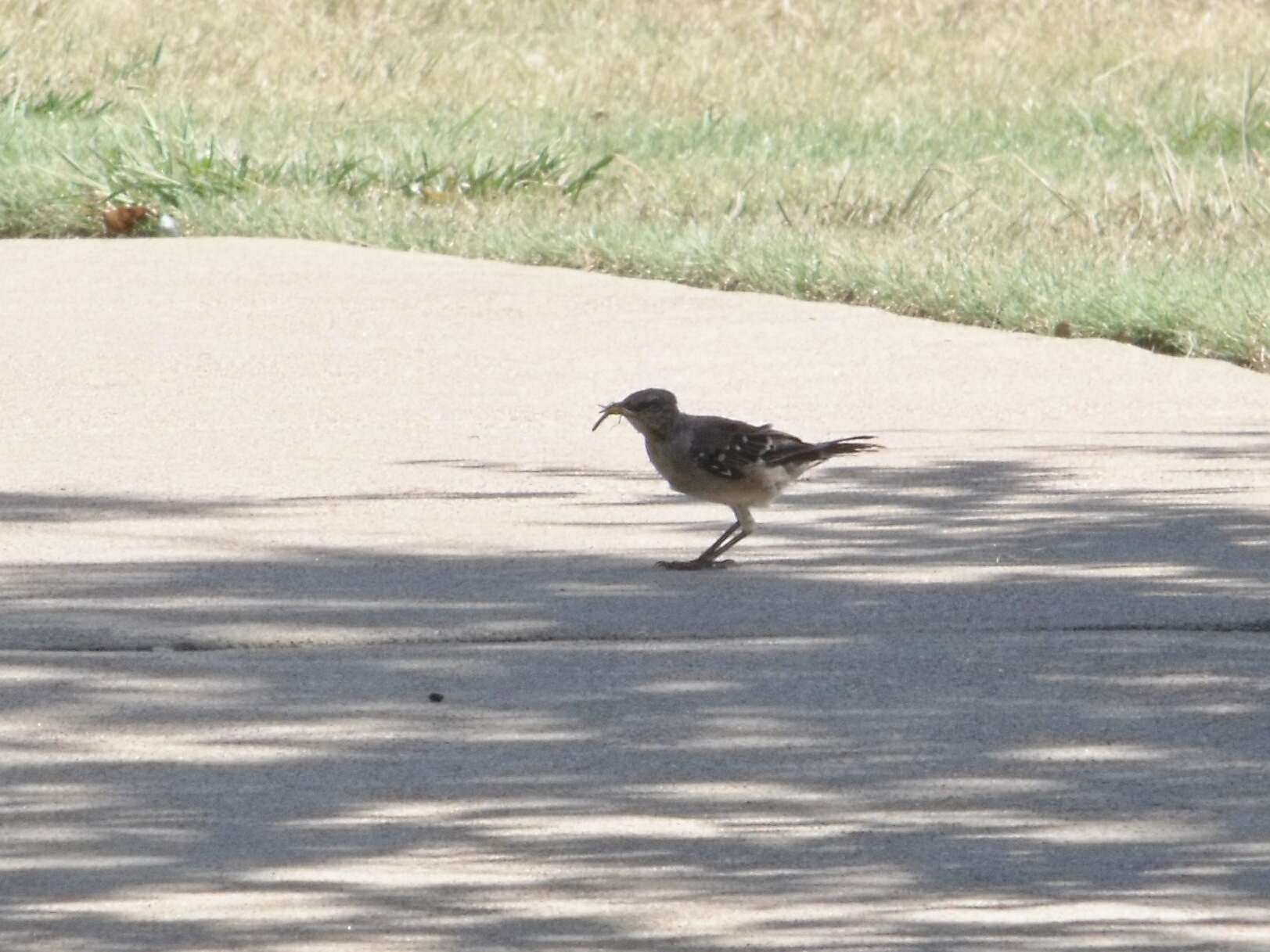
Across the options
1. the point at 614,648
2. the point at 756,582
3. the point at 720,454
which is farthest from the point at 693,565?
the point at 614,648

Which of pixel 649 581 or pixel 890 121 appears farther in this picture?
pixel 890 121

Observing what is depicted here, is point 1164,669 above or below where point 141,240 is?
above

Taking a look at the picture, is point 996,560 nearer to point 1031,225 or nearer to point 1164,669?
point 1164,669

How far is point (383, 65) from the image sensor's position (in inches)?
770

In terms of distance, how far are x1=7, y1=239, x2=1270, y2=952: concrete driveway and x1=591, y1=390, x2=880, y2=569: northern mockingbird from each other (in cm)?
18

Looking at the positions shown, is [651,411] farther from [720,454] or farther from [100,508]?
[100,508]

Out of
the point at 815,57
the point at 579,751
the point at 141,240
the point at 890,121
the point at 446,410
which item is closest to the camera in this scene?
the point at 579,751

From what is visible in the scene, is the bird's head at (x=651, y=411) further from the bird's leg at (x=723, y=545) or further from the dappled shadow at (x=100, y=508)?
the dappled shadow at (x=100, y=508)

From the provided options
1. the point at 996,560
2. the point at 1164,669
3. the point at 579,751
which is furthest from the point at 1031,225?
the point at 579,751

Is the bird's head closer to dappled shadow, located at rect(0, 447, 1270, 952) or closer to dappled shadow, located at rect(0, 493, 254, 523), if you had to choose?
dappled shadow, located at rect(0, 447, 1270, 952)

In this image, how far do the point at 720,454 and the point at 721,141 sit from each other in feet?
31.9

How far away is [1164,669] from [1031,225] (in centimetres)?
713

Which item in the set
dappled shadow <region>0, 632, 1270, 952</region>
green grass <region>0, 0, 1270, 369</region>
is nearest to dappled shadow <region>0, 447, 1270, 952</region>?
dappled shadow <region>0, 632, 1270, 952</region>

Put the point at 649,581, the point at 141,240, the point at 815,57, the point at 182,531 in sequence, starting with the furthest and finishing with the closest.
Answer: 1. the point at 815,57
2. the point at 141,240
3. the point at 182,531
4. the point at 649,581
